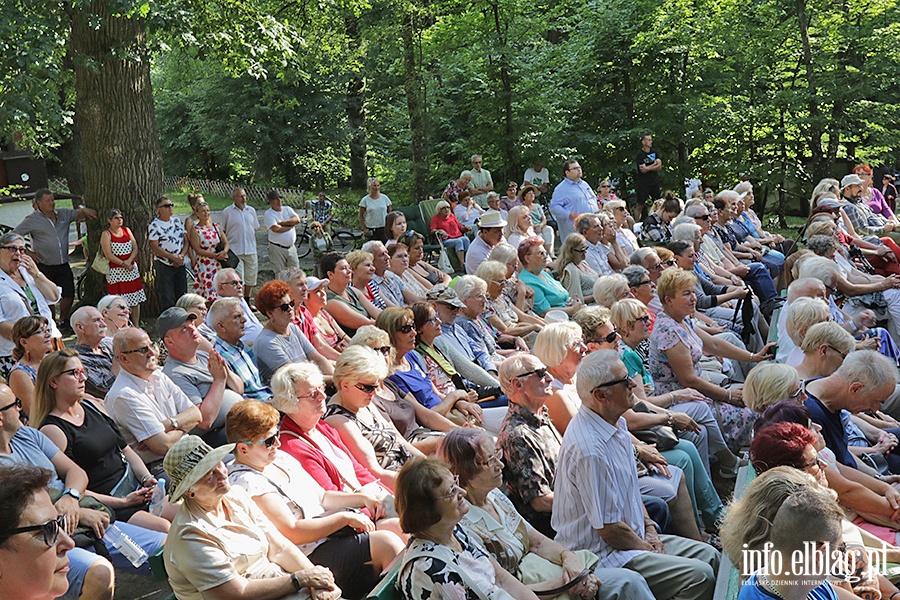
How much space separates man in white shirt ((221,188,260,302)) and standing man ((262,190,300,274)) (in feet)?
1.83

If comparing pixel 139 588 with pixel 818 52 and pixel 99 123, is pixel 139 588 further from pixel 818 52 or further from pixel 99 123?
pixel 818 52

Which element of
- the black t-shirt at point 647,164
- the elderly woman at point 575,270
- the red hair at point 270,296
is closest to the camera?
the red hair at point 270,296

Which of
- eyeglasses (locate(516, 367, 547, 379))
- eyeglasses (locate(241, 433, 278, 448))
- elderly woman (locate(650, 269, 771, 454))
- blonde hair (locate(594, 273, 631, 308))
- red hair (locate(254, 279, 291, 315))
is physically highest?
red hair (locate(254, 279, 291, 315))

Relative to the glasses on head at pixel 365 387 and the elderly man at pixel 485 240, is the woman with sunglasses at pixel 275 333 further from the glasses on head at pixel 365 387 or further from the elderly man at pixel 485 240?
the elderly man at pixel 485 240

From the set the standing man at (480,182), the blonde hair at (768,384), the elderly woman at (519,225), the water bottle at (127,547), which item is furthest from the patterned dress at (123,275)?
the standing man at (480,182)

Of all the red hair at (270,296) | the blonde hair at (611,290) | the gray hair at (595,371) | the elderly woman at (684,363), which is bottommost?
the elderly woman at (684,363)

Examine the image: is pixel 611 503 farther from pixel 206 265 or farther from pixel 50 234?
pixel 50 234

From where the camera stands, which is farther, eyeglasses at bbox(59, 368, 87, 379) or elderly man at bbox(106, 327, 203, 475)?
elderly man at bbox(106, 327, 203, 475)

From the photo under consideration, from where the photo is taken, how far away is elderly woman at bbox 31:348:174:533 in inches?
165

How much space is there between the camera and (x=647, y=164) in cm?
1552

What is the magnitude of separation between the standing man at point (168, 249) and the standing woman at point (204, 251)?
126mm

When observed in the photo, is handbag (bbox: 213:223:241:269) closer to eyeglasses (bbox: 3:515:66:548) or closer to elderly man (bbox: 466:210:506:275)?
elderly man (bbox: 466:210:506:275)

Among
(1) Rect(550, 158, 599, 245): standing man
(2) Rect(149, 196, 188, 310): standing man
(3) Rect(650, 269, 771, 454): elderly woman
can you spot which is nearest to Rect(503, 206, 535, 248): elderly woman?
(1) Rect(550, 158, 599, 245): standing man

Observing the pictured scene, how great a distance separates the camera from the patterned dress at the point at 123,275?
901 centimetres
